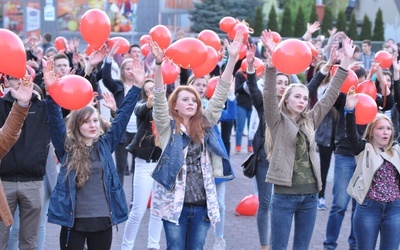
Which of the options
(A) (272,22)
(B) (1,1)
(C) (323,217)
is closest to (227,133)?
(C) (323,217)

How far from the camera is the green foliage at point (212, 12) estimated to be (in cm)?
3372

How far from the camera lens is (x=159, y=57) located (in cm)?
534

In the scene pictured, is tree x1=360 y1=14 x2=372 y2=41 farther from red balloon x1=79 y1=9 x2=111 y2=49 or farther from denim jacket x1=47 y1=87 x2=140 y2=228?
denim jacket x1=47 y1=87 x2=140 y2=228

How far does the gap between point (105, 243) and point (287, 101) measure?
1889 mm

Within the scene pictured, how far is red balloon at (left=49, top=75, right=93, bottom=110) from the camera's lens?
517 centimetres

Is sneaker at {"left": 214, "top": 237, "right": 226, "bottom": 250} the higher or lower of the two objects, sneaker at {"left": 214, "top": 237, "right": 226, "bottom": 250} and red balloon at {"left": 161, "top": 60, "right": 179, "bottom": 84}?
the lower

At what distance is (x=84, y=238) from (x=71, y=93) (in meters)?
1.10

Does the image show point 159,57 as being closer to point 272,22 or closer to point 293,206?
point 293,206

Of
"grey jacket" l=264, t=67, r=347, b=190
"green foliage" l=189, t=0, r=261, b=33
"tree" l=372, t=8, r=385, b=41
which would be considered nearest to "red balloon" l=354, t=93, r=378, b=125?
"grey jacket" l=264, t=67, r=347, b=190

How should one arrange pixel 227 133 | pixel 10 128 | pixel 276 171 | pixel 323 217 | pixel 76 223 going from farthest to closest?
pixel 227 133 < pixel 323 217 < pixel 276 171 < pixel 76 223 < pixel 10 128

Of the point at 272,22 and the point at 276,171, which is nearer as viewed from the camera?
the point at 276,171

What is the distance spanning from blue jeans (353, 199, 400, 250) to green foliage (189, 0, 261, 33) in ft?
90.8

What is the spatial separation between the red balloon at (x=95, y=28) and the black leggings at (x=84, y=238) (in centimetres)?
241

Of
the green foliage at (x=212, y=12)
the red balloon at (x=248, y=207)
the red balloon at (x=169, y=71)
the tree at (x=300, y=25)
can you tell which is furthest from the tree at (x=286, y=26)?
the red balloon at (x=169, y=71)
